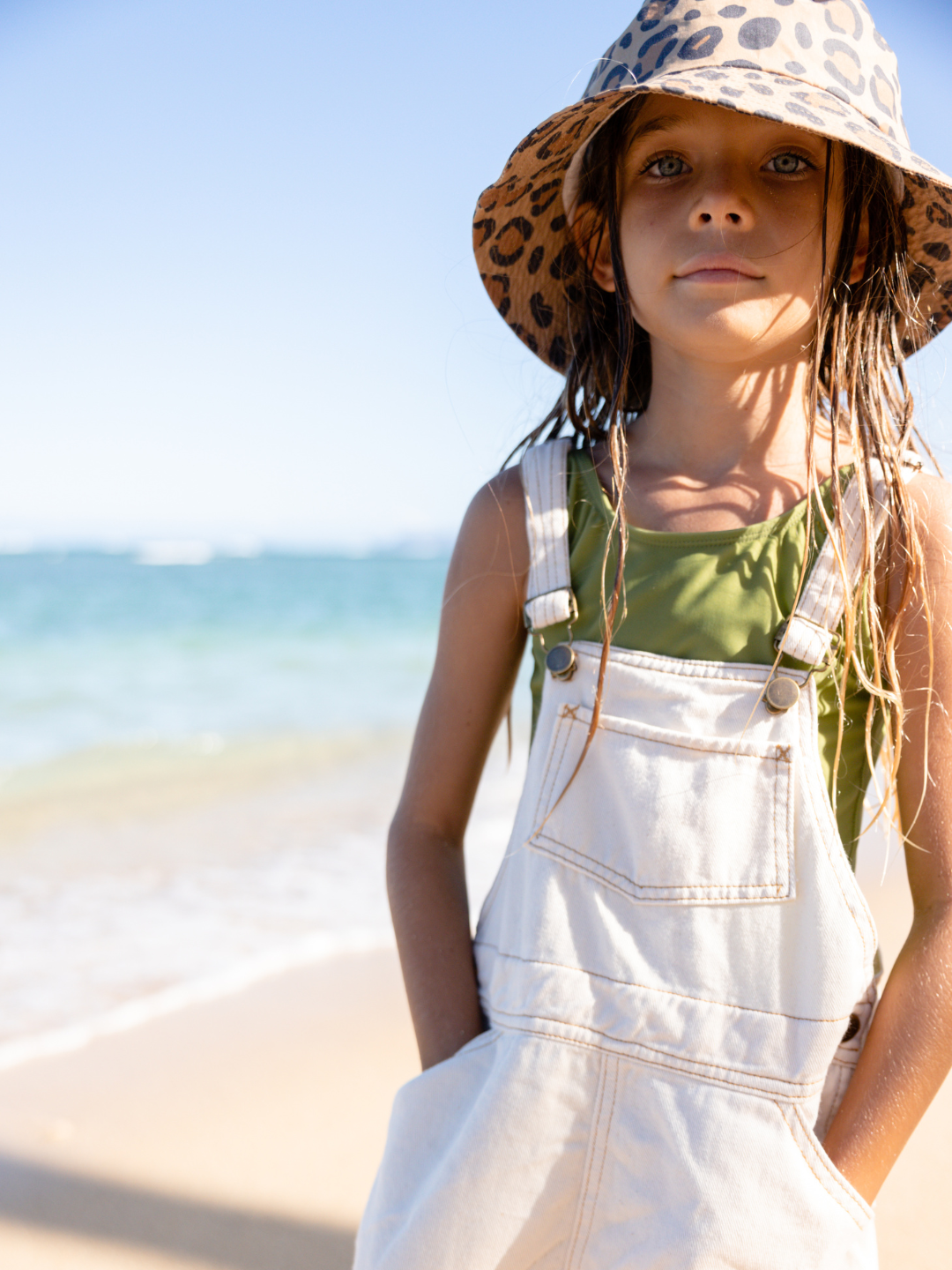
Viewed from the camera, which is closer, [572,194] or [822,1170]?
[822,1170]

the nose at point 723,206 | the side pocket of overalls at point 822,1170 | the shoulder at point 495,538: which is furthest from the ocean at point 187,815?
the nose at point 723,206

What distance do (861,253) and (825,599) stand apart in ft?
1.59

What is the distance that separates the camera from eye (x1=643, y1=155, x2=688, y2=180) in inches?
45.7

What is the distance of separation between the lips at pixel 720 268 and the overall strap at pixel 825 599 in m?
0.28

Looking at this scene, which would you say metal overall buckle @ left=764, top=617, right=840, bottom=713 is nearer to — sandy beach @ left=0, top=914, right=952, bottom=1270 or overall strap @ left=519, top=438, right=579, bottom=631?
overall strap @ left=519, top=438, right=579, bottom=631

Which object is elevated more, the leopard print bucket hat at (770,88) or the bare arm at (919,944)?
the leopard print bucket hat at (770,88)

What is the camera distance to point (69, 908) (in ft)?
10.8

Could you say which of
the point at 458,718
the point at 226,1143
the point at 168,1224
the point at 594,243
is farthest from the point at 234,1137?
the point at 594,243

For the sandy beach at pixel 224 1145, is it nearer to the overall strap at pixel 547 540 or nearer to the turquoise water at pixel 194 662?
the overall strap at pixel 547 540

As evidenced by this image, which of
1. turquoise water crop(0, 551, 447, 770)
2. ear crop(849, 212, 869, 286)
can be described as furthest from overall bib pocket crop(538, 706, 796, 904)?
turquoise water crop(0, 551, 447, 770)

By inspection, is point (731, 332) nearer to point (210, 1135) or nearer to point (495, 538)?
point (495, 538)

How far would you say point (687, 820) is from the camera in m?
1.03

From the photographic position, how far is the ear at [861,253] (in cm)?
121

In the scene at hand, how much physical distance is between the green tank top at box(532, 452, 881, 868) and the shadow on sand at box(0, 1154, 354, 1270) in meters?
1.32
